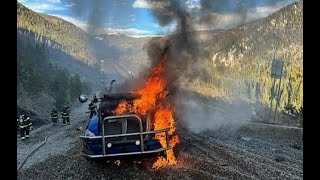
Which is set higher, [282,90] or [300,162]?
[282,90]

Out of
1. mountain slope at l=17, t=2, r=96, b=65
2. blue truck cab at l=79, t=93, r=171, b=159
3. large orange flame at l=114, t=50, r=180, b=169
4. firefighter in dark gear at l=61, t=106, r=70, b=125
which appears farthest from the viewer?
mountain slope at l=17, t=2, r=96, b=65

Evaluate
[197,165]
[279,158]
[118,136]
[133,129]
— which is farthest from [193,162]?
[279,158]

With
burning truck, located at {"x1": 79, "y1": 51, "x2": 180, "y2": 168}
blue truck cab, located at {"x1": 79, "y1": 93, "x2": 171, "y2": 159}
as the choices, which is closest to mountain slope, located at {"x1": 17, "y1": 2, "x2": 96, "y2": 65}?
burning truck, located at {"x1": 79, "y1": 51, "x2": 180, "y2": 168}

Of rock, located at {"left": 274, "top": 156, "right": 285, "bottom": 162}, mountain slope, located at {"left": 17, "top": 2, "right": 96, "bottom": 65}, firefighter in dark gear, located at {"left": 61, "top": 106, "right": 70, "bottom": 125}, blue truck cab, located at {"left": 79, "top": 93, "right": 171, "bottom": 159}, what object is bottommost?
rock, located at {"left": 274, "top": 156, "right": 285, "bottom": 162}

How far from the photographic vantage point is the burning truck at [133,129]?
8930mm

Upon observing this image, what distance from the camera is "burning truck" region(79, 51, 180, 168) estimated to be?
8930 mm

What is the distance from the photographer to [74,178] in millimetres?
9430

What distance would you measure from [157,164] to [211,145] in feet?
14.6

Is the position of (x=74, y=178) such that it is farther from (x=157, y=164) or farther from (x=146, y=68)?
(x=146, y=68)

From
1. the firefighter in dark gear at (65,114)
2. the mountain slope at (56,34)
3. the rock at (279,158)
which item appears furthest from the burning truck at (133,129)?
the mountain slope at (56,34)

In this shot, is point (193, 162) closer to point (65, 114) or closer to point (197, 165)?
point (197, 165)

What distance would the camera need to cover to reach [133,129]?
966 cm

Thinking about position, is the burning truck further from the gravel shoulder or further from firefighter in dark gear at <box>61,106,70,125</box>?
firefighter in dark gear at <box>61,106,70,125</box>
